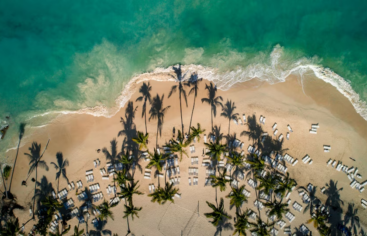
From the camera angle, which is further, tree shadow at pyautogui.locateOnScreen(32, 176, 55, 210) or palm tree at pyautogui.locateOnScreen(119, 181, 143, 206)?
tree shadow at pyautogui.locateOnScreen(32, 176, 55, 210)

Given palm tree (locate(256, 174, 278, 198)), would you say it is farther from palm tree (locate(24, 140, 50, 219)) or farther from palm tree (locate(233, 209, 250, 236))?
palm tree (locate(24, 140, 50, 219))

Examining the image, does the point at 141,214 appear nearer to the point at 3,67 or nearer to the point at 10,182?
the point at 10,182

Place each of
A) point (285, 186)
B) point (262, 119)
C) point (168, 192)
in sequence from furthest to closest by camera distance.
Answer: point (262, 119), point (168, 192), point (285, 186)

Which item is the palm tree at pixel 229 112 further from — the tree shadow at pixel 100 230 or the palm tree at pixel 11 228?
the palm tree at pixel 11 228

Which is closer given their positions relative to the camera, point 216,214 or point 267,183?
point 267,183

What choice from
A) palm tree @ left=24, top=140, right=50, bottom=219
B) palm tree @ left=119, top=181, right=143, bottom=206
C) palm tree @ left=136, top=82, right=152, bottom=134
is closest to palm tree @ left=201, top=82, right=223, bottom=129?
palm tree @ left=136, top=82, right=152, bottom=134

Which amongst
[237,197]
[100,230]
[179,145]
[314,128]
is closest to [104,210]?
[100,230]

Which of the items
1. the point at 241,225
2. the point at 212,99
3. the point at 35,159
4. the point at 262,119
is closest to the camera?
the point at 241,225

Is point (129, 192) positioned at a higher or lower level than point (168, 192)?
lower

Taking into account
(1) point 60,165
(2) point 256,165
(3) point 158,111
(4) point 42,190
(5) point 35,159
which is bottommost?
(4) point 42,190

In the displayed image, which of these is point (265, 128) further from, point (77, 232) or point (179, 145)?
point (77, 232)
